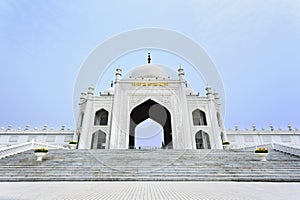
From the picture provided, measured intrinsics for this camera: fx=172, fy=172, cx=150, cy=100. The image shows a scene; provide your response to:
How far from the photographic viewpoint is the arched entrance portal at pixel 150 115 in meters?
16.7

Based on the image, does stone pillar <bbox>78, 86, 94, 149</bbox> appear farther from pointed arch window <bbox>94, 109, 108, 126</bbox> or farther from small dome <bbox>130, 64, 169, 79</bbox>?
small dome <bbox>130, 64, 169, 79</bbox>

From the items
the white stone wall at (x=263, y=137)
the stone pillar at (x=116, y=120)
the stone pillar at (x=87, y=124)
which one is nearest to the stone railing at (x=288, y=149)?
the white stone wall at (x=263, y=137)

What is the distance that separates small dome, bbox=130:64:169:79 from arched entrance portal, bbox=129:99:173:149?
4.21 m

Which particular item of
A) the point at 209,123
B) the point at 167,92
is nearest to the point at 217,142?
the point at 209,123

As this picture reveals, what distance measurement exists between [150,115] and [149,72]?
5158 mm

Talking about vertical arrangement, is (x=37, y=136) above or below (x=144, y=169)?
above

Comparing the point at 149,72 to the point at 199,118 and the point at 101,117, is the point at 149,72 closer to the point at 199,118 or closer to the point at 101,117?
the point at 101,117

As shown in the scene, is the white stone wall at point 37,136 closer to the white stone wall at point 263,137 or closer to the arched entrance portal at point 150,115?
the arched entrance portal at point 150,115

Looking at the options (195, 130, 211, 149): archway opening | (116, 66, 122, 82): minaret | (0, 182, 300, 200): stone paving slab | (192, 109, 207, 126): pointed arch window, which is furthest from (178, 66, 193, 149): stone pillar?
(0, 182, 300, 200): stone paving slab

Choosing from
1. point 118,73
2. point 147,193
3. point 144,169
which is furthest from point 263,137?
point 147,193

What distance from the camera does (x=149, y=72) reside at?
20422 millimetres

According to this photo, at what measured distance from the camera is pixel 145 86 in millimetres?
15977

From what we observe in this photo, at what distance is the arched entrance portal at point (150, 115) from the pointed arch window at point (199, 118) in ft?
8.74

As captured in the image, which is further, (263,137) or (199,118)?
(263,137)
